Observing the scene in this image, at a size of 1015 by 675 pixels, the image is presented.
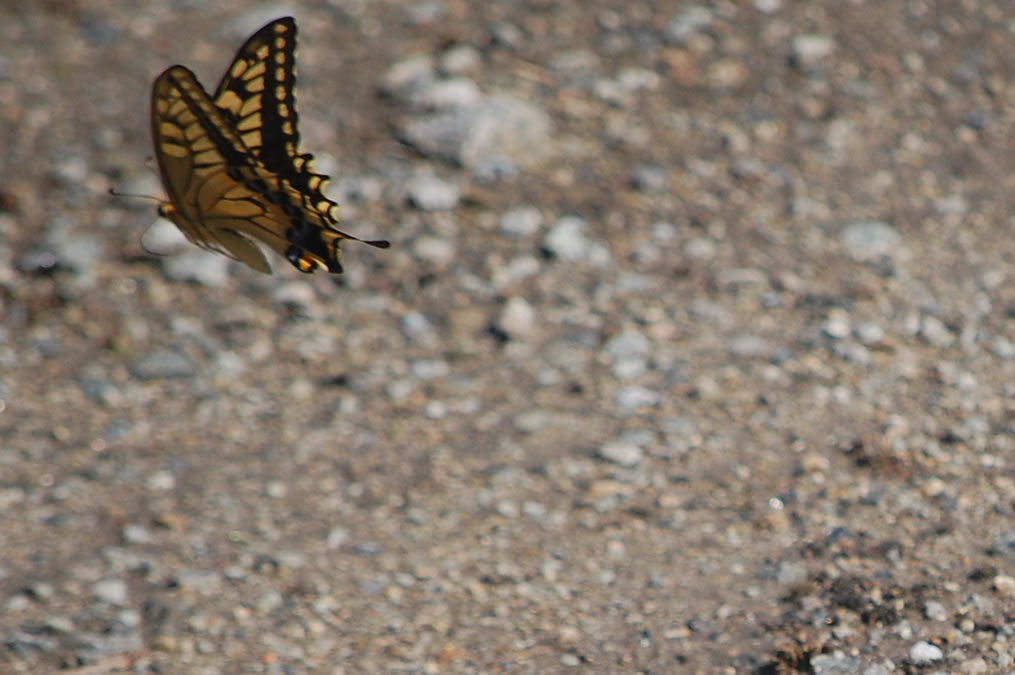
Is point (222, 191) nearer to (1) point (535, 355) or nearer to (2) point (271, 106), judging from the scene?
(2) point (271, 106)

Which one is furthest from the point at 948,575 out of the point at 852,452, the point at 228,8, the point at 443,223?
the point at 228,8

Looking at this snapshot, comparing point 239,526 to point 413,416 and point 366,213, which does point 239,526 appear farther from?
point 366,213

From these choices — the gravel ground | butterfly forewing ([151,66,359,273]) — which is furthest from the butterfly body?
the gravel ground

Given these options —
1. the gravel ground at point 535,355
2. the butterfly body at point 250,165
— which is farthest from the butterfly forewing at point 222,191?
the gravel ground at point 535,355

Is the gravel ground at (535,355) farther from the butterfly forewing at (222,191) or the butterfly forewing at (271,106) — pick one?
the butterfly forewing at (271,106)

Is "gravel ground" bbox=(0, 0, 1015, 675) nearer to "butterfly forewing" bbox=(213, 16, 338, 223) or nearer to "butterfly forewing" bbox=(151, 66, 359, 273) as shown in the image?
"butterfly forewing" bbox=(151, 66, 359, 273)

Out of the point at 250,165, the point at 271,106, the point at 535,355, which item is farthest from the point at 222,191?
the point at 535,355
